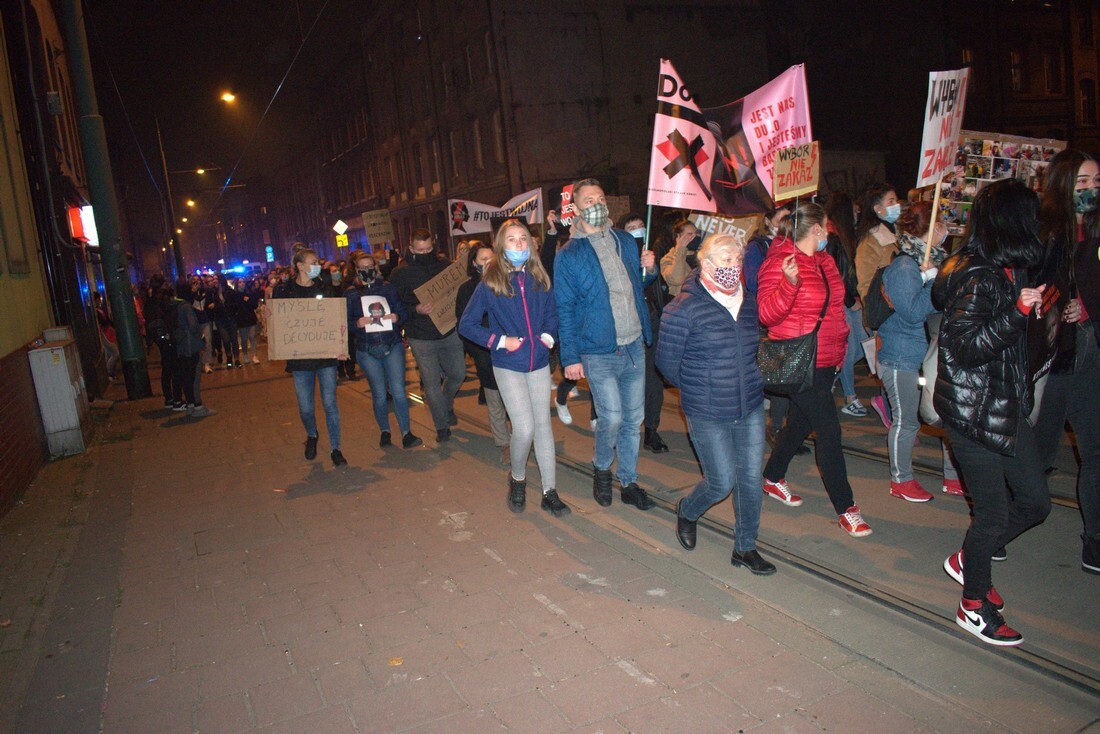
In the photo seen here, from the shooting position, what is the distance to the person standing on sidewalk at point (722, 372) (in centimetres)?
430

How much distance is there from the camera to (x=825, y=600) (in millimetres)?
4156

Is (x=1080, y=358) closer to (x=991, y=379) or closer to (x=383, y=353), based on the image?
(x=991, y=379)

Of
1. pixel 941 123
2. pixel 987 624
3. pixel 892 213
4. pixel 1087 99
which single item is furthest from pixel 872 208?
pixel 1087 99

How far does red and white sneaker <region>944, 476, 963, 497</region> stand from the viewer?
5453 mm

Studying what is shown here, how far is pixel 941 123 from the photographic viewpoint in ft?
17.3

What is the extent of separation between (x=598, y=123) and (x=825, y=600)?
25505 millimetres

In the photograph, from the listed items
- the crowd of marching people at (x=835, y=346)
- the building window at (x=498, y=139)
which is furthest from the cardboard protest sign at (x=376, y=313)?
the building window at (x=498, y=139)

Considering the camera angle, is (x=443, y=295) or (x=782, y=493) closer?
(x=782, y=493)

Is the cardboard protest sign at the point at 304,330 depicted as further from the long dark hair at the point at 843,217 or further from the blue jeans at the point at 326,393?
the long dark hair at the point at 843,217

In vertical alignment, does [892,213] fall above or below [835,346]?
above

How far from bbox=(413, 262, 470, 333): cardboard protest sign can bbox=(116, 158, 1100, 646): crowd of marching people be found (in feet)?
2.96

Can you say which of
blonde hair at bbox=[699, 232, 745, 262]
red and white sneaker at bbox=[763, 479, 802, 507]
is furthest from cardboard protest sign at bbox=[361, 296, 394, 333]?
blonde hair at bbox=[699, 232, 745, 262]

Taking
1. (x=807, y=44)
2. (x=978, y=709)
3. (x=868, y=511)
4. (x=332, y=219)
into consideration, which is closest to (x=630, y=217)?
(x=868, y=511)

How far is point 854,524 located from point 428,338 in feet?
15.8
